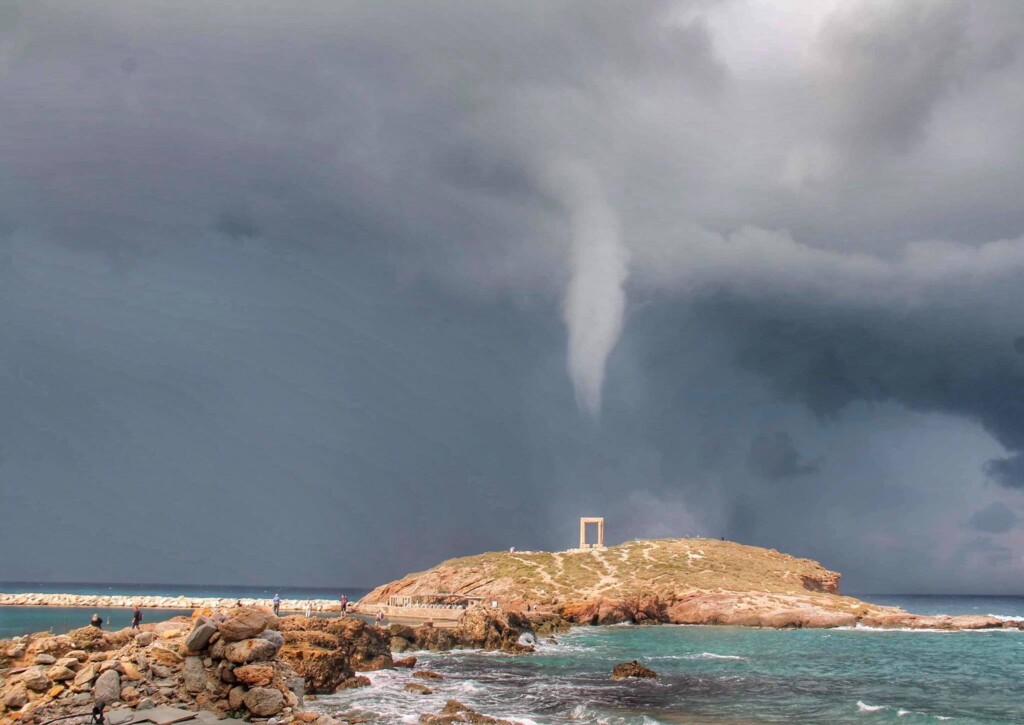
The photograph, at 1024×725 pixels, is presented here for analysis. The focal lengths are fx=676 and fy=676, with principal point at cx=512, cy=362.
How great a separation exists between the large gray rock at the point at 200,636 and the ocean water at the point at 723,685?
26.9 feet

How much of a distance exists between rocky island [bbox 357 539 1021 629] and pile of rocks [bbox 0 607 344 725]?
2575 inches

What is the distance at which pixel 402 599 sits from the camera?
100125mm

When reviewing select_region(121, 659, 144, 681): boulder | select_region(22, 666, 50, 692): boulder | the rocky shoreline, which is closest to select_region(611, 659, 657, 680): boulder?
the rocky shoreline

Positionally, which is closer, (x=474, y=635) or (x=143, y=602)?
(x=474, y=635)

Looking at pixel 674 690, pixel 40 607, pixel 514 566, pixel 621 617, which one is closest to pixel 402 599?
pixel 514 566

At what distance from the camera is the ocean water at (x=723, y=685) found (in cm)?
3048

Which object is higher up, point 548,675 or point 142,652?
point 142,652

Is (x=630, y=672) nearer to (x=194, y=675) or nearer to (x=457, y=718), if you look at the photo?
(x=457, y=718)

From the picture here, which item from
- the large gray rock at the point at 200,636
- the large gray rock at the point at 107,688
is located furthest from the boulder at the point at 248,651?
the large gray rock at the point at 107,688

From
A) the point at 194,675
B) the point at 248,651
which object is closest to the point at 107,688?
the point at 194,675

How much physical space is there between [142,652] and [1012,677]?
51.7m

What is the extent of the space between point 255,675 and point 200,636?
243 centimetres

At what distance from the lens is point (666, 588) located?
103 meters

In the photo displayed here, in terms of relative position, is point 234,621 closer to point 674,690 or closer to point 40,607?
point 674,690
